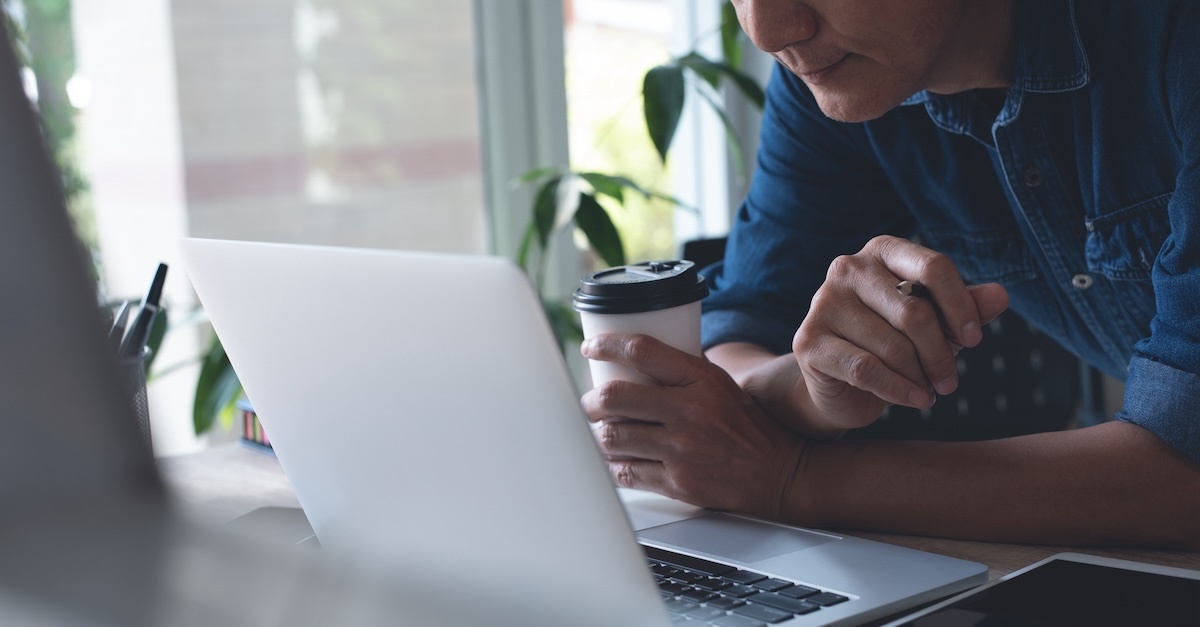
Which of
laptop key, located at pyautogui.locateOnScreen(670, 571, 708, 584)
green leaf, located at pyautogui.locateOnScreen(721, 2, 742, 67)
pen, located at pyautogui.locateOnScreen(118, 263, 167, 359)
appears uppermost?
green leaf, located at pyautogui.locateOnScreen(721, 2, 742, 67)

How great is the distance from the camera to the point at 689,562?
69cm

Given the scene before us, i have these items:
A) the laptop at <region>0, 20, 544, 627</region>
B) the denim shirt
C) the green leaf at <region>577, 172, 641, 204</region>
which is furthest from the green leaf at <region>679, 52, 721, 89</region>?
the laptop at <region>0, 20, 544, 627</region>

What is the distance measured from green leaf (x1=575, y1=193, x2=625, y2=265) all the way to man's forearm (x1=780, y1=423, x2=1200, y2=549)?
0.91 m

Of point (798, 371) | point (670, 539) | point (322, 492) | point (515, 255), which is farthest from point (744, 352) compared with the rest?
point (515, 255)

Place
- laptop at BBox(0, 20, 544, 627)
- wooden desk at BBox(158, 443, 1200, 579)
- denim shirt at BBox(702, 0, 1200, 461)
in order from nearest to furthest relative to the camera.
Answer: laptop at BBox(0, 20, 544, 627)
wooden desk at BBox(158, 443, 1200, 579)
denim shirt at BBox(702, 0, 1200, 461)

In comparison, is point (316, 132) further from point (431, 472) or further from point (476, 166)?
point (431, 472)

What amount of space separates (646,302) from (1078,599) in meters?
0.35

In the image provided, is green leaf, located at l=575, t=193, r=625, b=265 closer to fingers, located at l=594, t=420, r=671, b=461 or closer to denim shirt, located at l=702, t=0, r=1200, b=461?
denim shirt, located at l=702, t=0, r=1200, b=461

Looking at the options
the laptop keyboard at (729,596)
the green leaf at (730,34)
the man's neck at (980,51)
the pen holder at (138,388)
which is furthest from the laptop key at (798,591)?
the green leaf at (730,34)

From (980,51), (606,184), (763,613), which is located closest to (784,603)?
(763,613)

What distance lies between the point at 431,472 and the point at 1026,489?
43cm

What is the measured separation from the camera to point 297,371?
0.63 meters

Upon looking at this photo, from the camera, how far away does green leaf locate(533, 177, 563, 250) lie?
69.2 inches

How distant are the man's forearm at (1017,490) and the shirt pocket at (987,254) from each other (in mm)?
402
